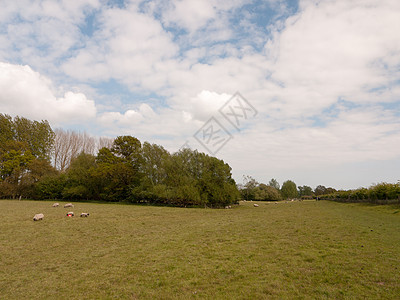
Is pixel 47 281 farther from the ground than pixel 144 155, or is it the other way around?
pixel 144 155

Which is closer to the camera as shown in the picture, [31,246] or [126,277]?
[126,277]

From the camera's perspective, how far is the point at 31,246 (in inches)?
460

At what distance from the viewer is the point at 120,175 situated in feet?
156

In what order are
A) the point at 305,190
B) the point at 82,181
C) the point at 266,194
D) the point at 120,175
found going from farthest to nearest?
the point at 305,190 < the point at 266,194 < the point at 82,181 < the point at 120,175

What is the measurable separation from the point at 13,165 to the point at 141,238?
5096cm

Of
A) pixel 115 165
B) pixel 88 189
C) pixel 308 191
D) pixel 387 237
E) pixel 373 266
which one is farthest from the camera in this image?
pixel 308 191

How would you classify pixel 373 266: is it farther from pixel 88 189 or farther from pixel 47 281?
pixel 88 189

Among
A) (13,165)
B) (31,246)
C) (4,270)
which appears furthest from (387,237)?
(13,165)

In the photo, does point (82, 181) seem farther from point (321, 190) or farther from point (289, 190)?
point (321, 190)

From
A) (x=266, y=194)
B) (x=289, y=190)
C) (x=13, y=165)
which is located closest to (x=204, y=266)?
(x=13, y=165)

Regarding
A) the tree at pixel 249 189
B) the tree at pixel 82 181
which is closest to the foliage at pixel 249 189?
the tree at pixel 249 189

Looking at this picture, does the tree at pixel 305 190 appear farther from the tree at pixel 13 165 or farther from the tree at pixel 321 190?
the tree at pixel 13 165

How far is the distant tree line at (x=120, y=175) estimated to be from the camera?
43.4m

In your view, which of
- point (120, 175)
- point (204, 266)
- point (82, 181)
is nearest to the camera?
point (204, 266)
